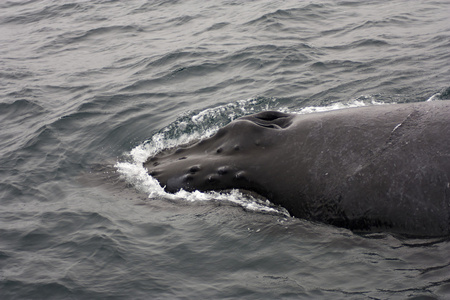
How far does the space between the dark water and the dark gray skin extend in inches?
9.6

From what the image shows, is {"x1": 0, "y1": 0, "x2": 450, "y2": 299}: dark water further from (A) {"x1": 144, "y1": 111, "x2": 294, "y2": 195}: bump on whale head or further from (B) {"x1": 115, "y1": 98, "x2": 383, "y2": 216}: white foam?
(A) {"x1": 144, "y1": 111, "x2": 294, "y2": 195}: bump on whale head

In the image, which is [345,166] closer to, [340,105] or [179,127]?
[340,105]

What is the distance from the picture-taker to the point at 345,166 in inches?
274

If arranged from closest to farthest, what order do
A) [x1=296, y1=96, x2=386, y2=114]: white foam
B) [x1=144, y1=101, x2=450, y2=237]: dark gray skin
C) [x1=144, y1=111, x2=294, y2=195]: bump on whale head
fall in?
[x1=144, y1=101, x2=450, y2=237]: dark gray skin, [x1=144, y1=111, x2=294, y2=195]: bump on whale head, [x1=296, y1=96, x2=386, y2=114]: white foam

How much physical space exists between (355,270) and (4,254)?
503 centimetres

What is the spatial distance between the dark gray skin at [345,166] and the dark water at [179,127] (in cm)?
24

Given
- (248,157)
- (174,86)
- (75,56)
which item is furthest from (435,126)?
(75,56)

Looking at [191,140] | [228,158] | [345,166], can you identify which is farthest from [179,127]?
[345,166]

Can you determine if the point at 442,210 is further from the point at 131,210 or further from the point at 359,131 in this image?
the point at 131,210

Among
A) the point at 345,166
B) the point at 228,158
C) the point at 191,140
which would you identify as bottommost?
the point at 191,140

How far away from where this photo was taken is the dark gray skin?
21.0 ft

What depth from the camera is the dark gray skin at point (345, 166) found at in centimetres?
639

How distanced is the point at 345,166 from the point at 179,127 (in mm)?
5916

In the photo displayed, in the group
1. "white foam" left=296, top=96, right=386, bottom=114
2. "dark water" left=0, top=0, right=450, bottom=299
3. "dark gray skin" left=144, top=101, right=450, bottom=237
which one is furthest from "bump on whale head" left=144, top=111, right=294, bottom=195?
"white foam" left=296, top=96, right=386, bottom=114
